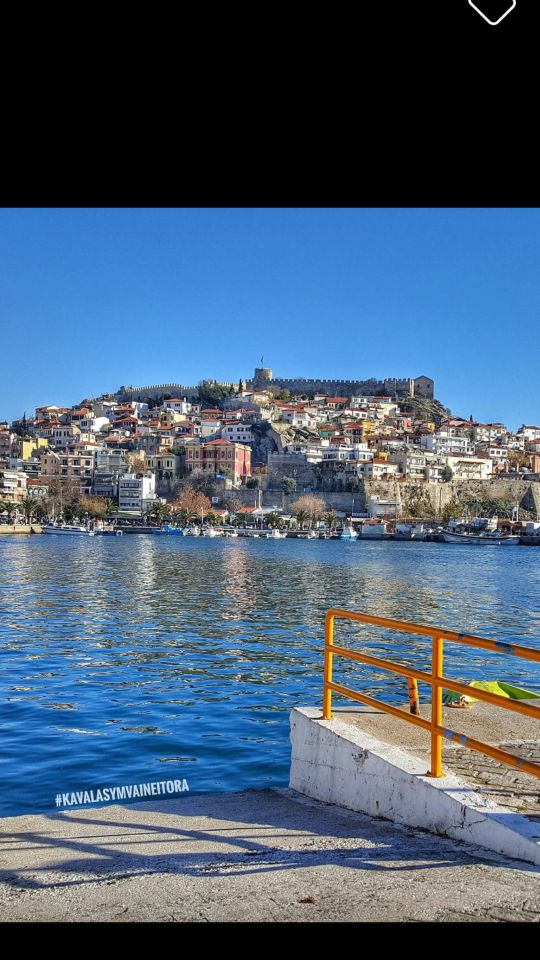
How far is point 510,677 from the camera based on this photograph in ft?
37.8

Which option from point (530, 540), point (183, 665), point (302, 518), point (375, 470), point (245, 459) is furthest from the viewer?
point (245, 459)

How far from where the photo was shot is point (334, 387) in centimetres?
14262

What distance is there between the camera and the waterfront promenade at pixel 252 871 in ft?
9.25

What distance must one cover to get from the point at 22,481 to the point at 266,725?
99104 mm

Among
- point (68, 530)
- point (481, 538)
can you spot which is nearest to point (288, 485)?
point (481, 538)

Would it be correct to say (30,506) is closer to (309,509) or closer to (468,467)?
(309,509)

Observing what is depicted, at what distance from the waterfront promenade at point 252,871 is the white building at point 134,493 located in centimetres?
10085

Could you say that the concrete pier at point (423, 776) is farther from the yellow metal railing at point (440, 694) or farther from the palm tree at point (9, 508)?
the palm tree at point (9, 508)

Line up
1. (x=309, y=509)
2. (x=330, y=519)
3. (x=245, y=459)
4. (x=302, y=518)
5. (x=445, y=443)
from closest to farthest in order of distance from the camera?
(x=330, y=519) → (x=302, y=518) → (x=309, y=509) → (x=245, y=459) → (x=445, y=443)

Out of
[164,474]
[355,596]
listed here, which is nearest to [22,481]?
[164,474]

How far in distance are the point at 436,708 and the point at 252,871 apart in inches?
39.3

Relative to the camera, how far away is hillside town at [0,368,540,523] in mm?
105250
